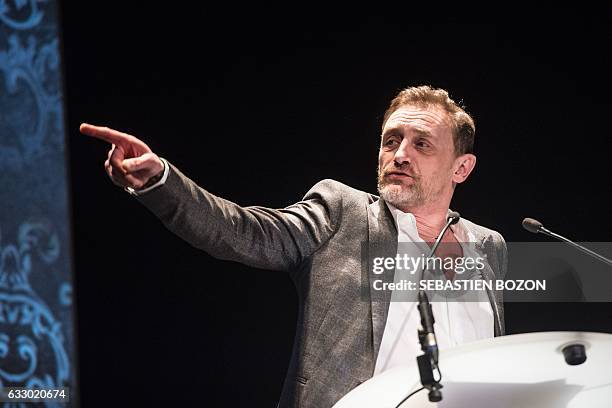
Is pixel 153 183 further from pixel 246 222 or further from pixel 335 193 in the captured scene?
pixel 335 193

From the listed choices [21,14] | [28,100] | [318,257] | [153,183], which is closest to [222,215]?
[153,183]

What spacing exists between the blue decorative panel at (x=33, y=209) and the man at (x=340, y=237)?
0.91m

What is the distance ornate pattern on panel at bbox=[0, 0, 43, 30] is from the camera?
2496mm

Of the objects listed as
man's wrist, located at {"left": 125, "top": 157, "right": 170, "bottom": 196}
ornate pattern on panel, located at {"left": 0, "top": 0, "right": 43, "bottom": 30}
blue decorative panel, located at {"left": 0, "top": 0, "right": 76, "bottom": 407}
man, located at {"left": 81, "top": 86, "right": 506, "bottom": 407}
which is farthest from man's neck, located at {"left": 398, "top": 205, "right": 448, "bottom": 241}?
ornate pattern on panel, located at {"left": 0, "top": 0, "right": 43, "bottom": 30}

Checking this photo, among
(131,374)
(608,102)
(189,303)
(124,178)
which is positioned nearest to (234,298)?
(189,303)

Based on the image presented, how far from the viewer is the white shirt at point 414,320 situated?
184 cm

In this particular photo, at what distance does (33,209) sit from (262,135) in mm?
790

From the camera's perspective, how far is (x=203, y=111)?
249 cm

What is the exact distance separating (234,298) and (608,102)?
1.47 metres

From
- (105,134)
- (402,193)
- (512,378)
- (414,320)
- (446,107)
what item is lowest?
(512,378)

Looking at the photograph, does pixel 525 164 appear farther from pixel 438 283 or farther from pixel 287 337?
pixel 287 337

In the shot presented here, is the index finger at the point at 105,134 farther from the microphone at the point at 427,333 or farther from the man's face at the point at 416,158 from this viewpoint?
the man's face at the point at 416,158

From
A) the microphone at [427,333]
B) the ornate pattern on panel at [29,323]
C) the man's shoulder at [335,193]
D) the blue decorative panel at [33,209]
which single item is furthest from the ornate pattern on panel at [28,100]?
the microphone at [427,333]

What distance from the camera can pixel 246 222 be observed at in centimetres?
179
